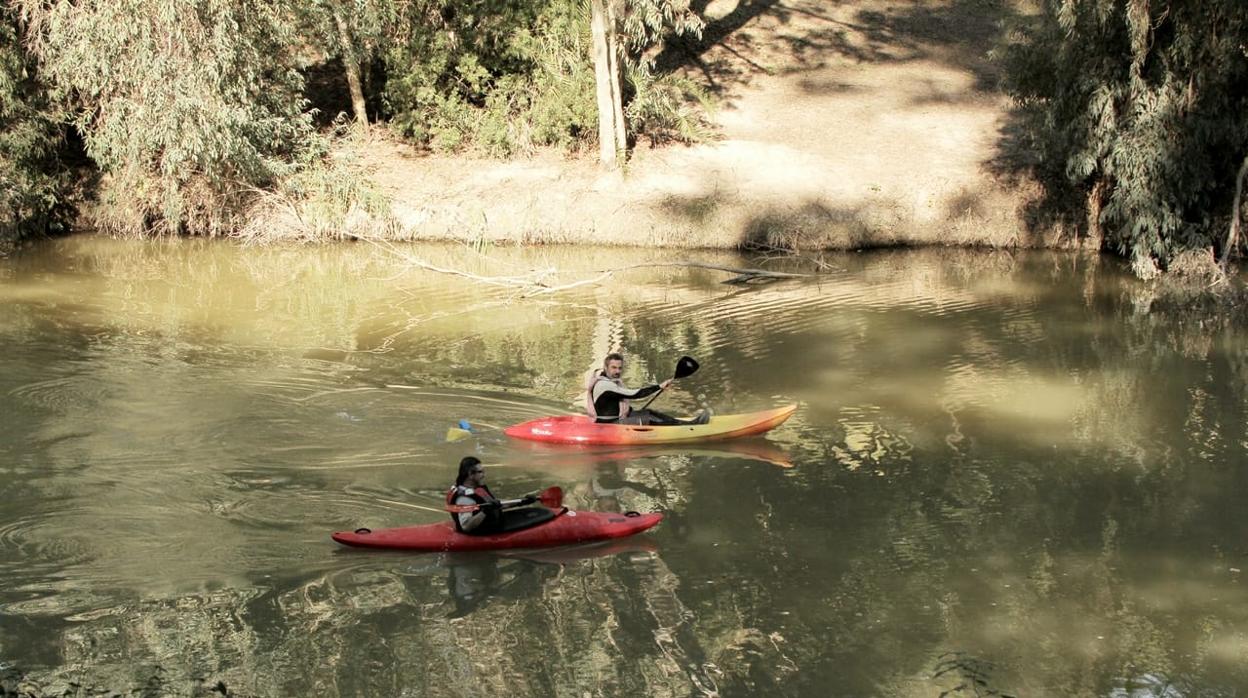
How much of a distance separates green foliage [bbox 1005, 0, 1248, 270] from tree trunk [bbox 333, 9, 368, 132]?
13.2 m

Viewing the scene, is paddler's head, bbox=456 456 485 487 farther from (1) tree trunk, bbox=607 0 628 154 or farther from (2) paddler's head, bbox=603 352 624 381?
(1) tree trunk, bbox=607 0 628 154

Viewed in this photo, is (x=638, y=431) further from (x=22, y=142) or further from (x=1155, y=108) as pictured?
(x=22, y=142)

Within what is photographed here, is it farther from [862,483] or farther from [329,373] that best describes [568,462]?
[329,373]

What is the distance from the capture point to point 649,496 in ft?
39.5

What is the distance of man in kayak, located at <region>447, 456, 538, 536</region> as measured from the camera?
10.5m

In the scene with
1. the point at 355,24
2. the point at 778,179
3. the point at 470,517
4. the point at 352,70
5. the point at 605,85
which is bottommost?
the point at 470,517

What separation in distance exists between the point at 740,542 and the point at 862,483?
6.25 feet

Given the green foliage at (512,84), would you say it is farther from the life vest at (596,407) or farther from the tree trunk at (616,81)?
the life vest at (596,407)

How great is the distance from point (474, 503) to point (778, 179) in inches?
614

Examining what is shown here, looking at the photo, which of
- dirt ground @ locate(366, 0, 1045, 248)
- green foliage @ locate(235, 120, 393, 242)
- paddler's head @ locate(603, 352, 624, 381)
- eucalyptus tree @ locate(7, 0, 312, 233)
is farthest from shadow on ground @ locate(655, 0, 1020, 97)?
paddler's head @ locate(603, 352, 624, 381)

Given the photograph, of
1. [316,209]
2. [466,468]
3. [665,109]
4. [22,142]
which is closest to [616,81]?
[665,109]

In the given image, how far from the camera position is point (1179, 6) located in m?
19.0

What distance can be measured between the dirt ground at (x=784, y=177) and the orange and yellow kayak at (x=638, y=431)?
10357mm

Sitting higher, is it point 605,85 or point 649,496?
point 605,85
